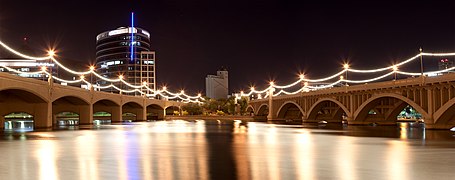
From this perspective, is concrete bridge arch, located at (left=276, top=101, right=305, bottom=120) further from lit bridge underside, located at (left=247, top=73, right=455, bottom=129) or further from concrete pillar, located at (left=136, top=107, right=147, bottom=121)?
concrete pillar, located at (left=136, top=107, right=147, bottom=121)

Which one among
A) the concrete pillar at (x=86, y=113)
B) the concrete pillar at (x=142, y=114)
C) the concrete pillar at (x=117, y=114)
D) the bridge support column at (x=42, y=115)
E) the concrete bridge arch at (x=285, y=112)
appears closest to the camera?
the bridge support column at (x=42, y=115)

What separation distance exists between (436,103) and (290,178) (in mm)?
40143

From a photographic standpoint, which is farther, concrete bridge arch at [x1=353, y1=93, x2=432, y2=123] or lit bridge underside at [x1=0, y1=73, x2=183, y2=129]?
concrete bridge arch at [x1=353, y1=93, x2=432, y2=123]

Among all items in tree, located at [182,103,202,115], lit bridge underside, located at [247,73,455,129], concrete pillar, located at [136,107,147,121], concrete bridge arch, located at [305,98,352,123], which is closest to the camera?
lit bridge underside, located at [247,73,455,129]

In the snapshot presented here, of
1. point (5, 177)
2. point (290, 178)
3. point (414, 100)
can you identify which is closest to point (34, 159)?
point (5, 177)

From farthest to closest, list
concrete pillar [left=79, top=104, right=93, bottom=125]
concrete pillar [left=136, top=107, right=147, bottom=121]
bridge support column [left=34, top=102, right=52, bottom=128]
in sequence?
concrete pillar [left=136, top=107, right=147, bottom=121] < concrete pillar [left=79, top=104, right=93, bottom=125] < bridge support column [left=34, top=102, right=52, bottom=128]

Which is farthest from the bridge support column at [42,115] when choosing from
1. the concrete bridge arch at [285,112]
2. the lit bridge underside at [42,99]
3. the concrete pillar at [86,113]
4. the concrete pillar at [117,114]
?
the concrete bridge arch at [285,112]

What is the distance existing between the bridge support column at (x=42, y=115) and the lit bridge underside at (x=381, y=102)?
4282cm

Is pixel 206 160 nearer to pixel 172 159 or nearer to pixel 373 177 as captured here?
pixel 172 159

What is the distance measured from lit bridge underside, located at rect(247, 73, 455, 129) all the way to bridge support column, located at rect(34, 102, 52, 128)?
4282 centimetres

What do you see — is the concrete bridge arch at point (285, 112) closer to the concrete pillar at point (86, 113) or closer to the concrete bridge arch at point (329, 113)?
the concrete bridge arch at point (329, 113)

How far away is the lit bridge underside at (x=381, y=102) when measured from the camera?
4956 centimetres

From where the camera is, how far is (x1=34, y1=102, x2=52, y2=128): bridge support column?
6266 cm

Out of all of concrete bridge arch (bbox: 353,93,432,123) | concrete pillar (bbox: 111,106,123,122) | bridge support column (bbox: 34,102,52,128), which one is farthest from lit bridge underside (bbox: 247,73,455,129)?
bridge support column (bbox: 34,102,52,128)
